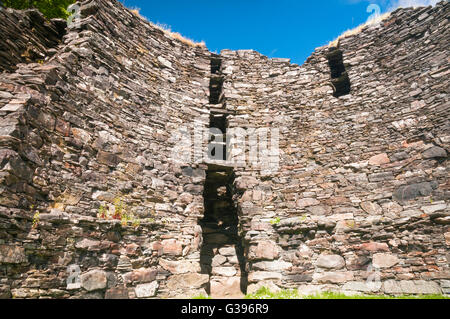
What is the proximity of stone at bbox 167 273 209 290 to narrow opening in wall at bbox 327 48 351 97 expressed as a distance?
757 cm

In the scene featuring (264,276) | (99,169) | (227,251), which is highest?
(99,169)

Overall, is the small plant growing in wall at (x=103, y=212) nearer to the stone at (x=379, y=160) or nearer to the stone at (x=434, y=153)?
the stone at (x=379, y=160)

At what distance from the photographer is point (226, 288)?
798cm

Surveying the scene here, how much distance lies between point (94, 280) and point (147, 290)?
123 centimetres

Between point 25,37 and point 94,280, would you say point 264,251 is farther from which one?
point 25,37

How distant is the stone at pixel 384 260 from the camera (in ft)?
21.2

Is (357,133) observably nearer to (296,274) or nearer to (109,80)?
(296,274)

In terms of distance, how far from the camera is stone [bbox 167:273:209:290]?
256 inches

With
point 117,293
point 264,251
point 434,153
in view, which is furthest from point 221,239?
point 434,153

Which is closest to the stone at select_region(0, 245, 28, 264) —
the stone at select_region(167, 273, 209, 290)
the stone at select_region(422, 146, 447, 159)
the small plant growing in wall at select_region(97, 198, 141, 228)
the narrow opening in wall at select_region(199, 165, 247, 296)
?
the small plant growing in wall at select_region(97, 198, 141, 228)

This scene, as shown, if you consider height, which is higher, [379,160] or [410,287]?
[379,160]

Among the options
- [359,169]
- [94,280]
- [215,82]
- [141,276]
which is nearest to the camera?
[94,280]

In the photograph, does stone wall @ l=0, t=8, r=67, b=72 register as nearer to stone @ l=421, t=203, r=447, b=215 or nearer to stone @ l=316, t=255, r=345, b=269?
stone @ l=316, t=255, r=345, b=269

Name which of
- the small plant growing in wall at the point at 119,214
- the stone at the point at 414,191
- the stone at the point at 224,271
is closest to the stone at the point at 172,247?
the small plant growing in wall at the point at 119,214
